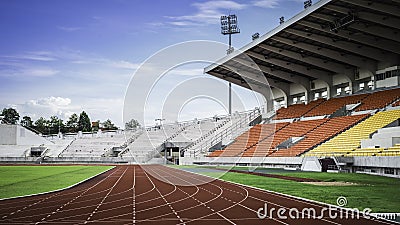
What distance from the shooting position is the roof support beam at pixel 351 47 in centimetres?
3962

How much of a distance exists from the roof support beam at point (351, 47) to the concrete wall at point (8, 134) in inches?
2075

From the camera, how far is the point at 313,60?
46.6 meters

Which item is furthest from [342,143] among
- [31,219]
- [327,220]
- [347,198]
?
[31,219]

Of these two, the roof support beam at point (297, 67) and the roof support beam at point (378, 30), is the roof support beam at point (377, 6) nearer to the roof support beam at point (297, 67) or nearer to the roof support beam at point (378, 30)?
the roof support beam at point (378, 30)

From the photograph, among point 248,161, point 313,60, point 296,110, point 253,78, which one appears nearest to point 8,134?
point 253,78

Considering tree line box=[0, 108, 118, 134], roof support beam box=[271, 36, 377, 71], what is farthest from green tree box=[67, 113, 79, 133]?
roof support beam box=[271, 36, 377, 71]

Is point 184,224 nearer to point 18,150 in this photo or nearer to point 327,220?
point 327,220

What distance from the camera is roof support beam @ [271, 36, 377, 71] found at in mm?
42219

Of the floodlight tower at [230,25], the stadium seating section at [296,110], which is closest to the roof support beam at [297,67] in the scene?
the stadium seating section at [296,110]

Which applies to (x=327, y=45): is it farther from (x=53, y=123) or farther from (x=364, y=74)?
(x=53, y=123)

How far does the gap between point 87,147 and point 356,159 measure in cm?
5204

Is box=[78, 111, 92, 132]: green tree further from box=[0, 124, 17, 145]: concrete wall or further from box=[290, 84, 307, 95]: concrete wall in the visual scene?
box=[290, 84, 307, 95]: concrete wall

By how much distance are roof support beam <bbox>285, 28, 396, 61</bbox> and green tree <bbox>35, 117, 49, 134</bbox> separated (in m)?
107

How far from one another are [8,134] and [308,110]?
48652 millimetres
